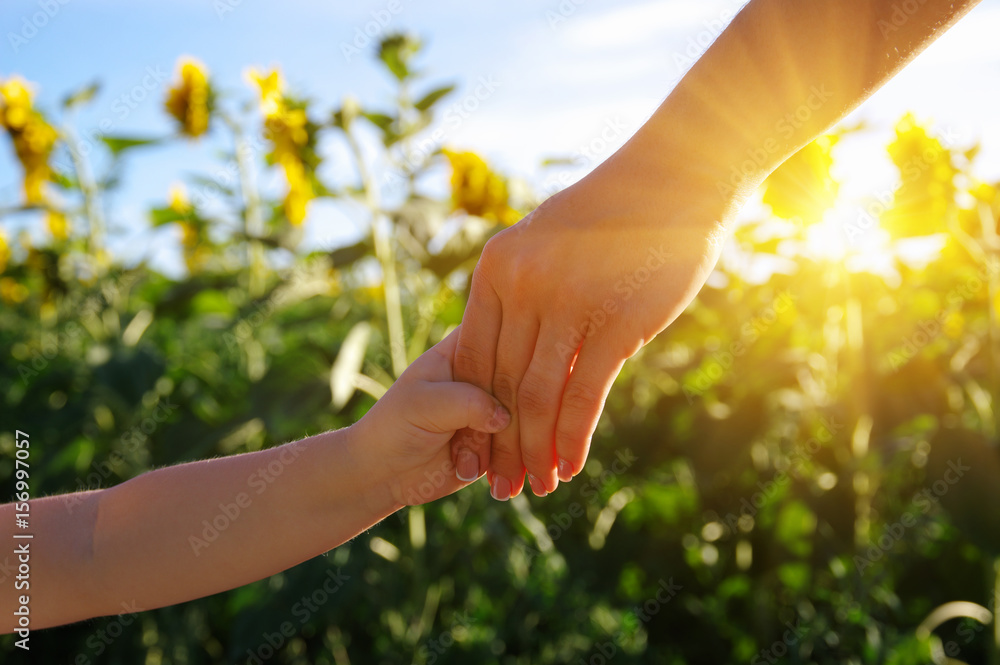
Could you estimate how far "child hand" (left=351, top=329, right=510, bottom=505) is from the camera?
0.79 meters

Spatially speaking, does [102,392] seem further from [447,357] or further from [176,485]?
[447,357]

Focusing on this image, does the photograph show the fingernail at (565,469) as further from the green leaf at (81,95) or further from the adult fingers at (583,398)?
the green leaf at (81,95)

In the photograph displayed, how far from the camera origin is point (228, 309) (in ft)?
6.73

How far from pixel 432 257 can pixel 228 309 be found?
96 centimetres

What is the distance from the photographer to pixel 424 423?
2.67 ft

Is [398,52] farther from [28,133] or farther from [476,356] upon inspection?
[28,133]

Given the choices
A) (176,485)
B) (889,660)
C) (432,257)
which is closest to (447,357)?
(176,485)
